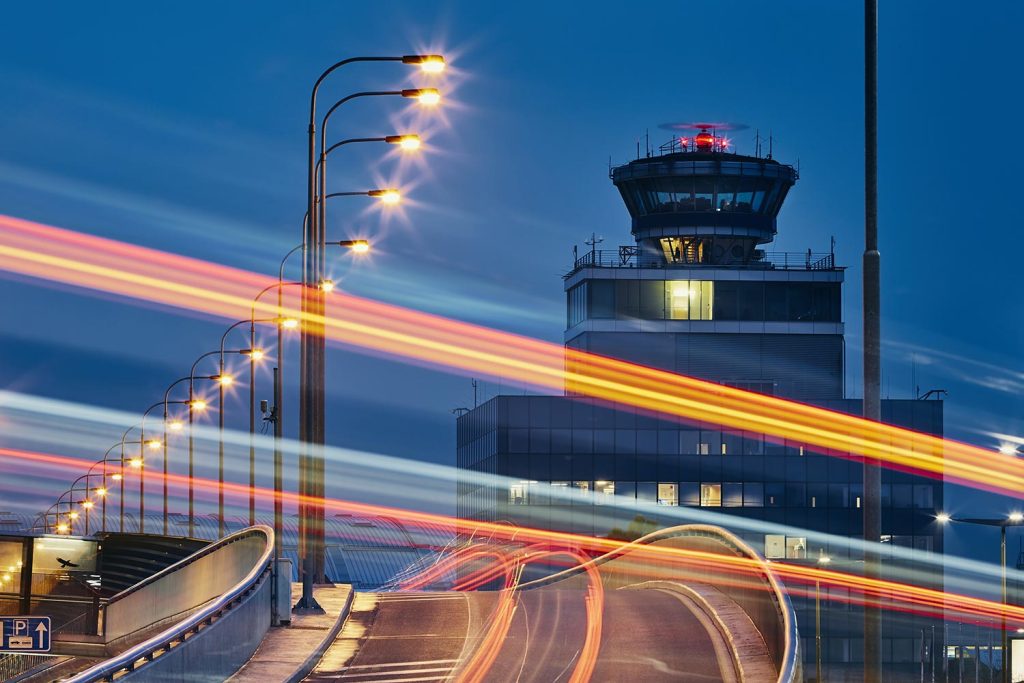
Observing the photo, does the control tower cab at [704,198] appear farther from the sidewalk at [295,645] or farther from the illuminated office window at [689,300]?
the sidewalk at [295,645]

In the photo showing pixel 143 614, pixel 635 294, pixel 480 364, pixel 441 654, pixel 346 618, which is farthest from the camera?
pixel 480 364

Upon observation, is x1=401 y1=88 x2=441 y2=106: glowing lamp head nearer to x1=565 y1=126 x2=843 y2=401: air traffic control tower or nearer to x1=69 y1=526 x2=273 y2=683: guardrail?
A: x1=69 y1=526 x2=273 y2=683: guardrail

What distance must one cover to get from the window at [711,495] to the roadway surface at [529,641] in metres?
70.6

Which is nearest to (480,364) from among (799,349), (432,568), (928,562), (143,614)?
(432,568)

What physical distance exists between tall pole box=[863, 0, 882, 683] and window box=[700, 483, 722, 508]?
95675 mm

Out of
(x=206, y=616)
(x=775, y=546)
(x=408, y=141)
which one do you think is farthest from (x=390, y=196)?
(x=775, y=546)

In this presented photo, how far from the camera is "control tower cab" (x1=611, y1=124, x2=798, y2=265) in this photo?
366ft

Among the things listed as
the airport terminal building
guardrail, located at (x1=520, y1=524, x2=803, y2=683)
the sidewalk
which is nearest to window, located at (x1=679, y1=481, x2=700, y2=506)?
the airport terminal building

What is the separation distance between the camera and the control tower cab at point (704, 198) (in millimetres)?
111688

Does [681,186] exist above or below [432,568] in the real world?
above

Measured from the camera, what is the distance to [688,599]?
3959 cm

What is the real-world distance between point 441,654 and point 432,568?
98.5 meters

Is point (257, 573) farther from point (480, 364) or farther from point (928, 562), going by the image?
point (480, 364)

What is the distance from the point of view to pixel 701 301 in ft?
392
